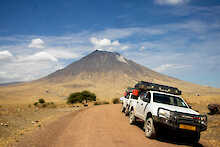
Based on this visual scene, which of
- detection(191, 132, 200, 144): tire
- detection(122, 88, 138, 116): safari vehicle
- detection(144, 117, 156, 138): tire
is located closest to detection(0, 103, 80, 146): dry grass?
detection(144, 117, 156, 138): tire

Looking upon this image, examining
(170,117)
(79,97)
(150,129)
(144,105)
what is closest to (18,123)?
(144,105)

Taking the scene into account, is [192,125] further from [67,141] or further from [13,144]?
[13,144]

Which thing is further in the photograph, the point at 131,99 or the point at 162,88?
the point at 131,99

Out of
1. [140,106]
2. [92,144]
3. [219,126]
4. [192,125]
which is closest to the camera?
[92,144]

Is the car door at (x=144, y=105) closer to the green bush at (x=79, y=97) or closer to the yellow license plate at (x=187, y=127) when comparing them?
the yellow license plate at (x=187, y=127)

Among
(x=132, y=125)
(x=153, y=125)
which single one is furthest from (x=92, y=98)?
(x=153, y=125)

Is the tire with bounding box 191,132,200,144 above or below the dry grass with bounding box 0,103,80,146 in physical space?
above

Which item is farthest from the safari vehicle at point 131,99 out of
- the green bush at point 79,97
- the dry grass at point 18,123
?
the green bush at point 79,97

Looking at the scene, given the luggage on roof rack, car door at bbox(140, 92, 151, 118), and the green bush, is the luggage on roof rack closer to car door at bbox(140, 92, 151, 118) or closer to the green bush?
car door at bbox(140, 92, 151, 118)

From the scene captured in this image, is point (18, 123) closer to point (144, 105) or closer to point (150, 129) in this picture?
point (144, 105)

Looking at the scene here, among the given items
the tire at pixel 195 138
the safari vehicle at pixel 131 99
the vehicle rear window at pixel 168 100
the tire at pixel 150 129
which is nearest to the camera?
the tire at pixel 195 138

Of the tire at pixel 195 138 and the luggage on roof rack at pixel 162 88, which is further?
the luggage on roof rack at pixel 162 88

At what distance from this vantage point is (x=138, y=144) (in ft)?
24.0

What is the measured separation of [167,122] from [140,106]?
9.42 feet
